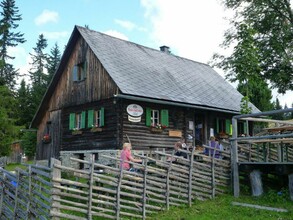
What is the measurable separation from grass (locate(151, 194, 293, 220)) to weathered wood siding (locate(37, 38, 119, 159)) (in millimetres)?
7986

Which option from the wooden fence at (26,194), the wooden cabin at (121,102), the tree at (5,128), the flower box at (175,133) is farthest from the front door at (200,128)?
the tree at (5,128)

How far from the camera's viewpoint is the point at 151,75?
764 inches

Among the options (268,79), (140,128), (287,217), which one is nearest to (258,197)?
(287,217)

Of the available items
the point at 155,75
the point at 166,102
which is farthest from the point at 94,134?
the point at 155,75

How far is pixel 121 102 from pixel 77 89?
12.9 feet

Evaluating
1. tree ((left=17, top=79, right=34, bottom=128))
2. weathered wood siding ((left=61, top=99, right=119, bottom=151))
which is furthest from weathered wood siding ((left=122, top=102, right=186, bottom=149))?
tree ((left=17, top=79, right=34, bottom=128))

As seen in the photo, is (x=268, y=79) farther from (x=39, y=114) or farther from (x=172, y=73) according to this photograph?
(x=39, y=114)

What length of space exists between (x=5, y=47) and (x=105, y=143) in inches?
1224

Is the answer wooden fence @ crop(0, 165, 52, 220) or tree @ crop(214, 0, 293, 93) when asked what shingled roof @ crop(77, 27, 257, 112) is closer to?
tree @ crop(214, 0, 293, 93)

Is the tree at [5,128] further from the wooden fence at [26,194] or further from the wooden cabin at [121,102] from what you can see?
the wooden fence at [26,194]

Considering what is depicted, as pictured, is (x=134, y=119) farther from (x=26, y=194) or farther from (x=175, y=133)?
(x=26, y=194)

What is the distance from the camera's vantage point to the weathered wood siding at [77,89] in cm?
1772

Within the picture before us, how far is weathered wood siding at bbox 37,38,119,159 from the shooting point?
1772cm

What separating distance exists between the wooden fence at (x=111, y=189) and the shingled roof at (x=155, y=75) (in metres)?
6.67
